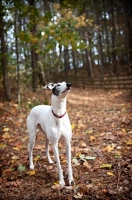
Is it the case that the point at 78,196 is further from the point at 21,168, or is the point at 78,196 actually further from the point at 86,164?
the point at 21,168

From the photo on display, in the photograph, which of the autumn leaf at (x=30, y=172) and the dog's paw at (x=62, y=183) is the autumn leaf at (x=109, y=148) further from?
the autumn leaf at (x=30, y=172)

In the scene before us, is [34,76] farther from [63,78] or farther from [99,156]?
[63,78]

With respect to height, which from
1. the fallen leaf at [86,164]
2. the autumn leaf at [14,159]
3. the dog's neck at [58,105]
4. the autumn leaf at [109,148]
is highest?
the dog's neck at [58,105]

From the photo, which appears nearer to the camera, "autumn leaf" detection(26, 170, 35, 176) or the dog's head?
the dog's head

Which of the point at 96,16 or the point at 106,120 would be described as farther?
the point at 96,16

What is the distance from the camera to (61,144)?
18.5 feet

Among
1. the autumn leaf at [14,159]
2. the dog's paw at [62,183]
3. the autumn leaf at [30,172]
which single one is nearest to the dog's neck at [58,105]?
the dog's paw at [62,183]

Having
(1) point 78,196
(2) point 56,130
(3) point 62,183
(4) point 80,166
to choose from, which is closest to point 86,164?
(4) point 80,166

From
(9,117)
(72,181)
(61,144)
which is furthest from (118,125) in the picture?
(9,117)

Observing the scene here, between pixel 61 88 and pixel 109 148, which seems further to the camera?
pixel 109 148

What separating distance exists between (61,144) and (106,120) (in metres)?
2.75

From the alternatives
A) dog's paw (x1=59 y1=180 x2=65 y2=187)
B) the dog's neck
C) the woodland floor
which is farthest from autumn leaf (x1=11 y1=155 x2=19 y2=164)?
the dog's neck

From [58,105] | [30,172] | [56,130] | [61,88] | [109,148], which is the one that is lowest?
[30,172]

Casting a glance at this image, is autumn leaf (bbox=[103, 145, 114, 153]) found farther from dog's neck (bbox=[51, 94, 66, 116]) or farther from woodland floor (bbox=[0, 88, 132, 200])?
dog's neck (bbox=[51, 94, 66, 116])
